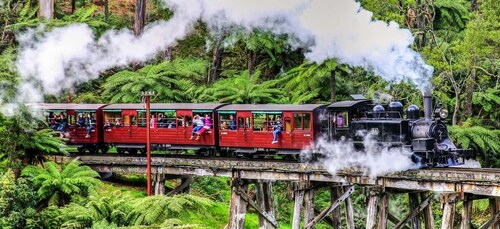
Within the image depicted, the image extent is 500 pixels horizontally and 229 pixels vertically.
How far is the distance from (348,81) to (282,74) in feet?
14.1

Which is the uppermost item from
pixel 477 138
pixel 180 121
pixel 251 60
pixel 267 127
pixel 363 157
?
pixel 251 60

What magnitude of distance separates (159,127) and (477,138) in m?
11.3

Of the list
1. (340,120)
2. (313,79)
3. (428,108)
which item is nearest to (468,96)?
(313,79)

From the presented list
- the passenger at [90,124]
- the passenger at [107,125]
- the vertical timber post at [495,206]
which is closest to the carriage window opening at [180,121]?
the passenger at [107,125]

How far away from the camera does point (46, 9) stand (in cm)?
3909

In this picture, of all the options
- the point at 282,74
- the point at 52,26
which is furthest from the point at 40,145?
the point at 282,74

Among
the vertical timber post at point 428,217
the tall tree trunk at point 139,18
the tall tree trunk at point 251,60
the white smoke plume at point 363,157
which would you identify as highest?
the tall tree trunk at point 139,18

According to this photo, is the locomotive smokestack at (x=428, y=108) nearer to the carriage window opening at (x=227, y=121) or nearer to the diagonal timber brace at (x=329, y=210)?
the diagonal timber brace at (x=329, y=210)

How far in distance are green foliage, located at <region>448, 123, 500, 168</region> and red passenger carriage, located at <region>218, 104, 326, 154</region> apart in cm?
730

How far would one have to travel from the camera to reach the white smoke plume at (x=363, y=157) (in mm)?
22719

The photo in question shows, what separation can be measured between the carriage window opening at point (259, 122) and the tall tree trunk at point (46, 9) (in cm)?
1572

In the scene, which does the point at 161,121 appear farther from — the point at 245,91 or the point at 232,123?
the point at 245,91

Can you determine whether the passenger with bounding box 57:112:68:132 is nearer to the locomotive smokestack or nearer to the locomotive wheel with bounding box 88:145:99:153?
the locomotive wheel with bounding box 88:145:99:153

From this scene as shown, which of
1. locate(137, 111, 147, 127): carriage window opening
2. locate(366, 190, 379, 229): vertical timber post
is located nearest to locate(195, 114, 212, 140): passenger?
locate(137, 111, 147, 127): carriage window opening
